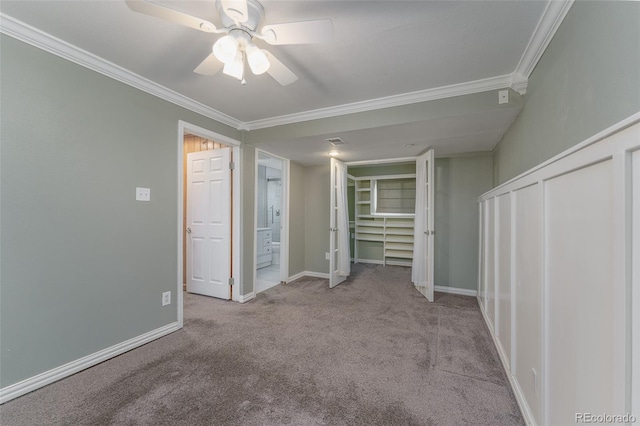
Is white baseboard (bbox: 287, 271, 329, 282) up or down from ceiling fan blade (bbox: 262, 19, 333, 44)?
down

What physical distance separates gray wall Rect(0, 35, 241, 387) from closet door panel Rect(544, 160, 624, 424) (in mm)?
2910

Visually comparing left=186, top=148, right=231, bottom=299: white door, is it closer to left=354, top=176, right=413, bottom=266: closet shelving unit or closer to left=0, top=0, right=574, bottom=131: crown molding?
left=0, top=0, right=574, bottom=131: crown molding

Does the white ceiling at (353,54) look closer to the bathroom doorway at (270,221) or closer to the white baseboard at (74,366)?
the bathroom doorway at (270,221)

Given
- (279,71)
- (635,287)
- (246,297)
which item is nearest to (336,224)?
(246,297)

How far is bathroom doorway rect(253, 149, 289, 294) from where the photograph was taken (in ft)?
14.2

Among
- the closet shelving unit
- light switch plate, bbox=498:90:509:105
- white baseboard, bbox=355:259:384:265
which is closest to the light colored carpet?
light switch plate, bbox=498:90:509:105

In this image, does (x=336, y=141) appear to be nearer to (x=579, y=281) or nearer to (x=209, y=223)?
(x=209, y=223)

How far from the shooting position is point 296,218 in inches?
182

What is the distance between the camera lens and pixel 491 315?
247 cm

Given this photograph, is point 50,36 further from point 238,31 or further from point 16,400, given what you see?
point 16,400

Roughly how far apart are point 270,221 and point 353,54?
5539 mm

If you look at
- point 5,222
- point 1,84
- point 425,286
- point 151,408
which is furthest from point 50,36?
point 425,286

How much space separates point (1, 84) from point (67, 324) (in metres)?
1.66

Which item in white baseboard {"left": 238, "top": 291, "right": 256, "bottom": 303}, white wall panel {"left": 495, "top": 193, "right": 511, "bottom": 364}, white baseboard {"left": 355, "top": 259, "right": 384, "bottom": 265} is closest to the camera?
white wall panel {"left": 495, "top": 193, "right": 511, "bottom": 364}
